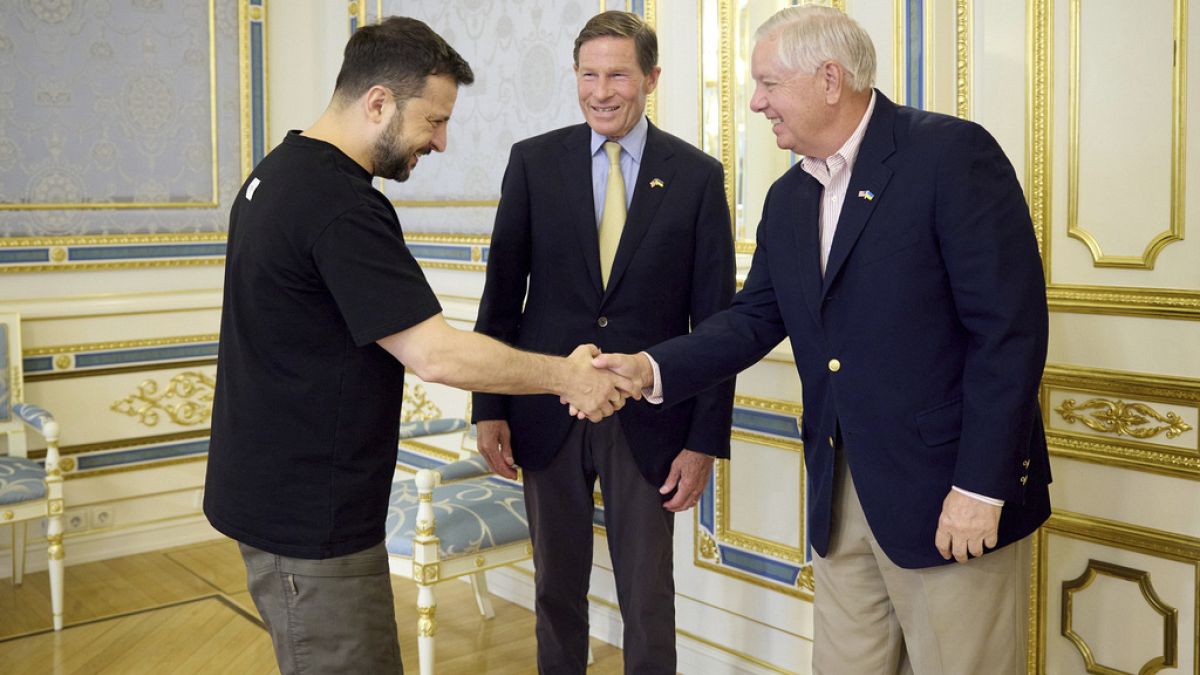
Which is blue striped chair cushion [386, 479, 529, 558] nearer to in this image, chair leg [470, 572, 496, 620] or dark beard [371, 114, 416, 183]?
chair leg [470, 572, 496, 620]

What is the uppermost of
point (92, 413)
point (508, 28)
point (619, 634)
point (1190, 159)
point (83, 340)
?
point (508, 28)

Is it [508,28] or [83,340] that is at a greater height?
[508,28]

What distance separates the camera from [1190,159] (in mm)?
2357

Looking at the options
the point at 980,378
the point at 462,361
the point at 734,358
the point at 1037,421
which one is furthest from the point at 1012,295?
the point at 462,361

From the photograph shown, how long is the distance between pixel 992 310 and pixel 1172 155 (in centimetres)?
83

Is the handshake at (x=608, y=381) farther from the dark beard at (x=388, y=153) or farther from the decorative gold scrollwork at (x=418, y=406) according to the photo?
the decorative gold scrollwork at (x=418, y=406)

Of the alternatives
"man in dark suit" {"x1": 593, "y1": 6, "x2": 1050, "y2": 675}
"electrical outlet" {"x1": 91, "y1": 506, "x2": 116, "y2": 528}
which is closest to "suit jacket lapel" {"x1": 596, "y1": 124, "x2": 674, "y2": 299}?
"man in dark suit" {"x1": 593, "y1": 6, "x2": 1050, "y2": 675}

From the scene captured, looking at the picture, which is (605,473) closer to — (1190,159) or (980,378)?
(980,378)

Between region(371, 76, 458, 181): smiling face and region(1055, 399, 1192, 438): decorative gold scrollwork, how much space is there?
1.52 metres

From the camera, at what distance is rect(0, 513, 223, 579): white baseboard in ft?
14.9

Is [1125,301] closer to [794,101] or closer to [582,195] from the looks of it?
[794,101]

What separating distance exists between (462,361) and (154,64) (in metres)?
3.43

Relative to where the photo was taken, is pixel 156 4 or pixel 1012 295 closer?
pixel 1012 295

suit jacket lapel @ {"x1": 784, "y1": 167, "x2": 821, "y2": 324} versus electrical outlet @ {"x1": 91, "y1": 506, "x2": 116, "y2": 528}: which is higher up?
suit jacket lapel @ {"x1": 784, "y1": 167, "x2": 821, "y2": 324}
